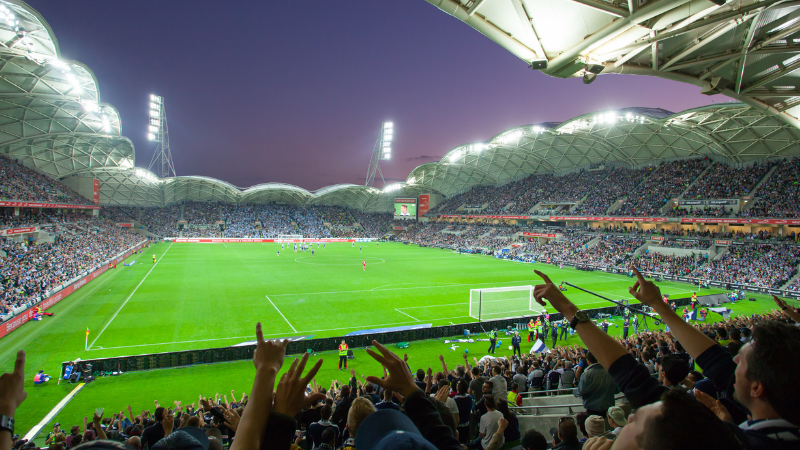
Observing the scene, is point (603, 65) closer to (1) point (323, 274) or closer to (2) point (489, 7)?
(2) point (489, 7)

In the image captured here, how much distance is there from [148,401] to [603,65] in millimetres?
18111

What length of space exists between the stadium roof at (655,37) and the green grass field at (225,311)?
1255cm

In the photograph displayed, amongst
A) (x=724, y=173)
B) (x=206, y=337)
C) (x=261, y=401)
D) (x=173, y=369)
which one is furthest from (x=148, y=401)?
(x=724, y=173)

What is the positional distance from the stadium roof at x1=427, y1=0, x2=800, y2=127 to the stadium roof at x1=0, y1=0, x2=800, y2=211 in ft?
0.28

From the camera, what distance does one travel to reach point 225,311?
23.8m

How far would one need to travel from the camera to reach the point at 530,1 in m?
10.5

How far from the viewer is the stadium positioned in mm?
2393

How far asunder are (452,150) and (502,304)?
44.9 meters

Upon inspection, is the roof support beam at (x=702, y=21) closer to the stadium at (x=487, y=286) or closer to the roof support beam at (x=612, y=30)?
the stadium at (x=487, y=286)

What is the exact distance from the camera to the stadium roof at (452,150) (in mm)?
22578

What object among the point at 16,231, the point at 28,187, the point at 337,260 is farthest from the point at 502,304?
the point at 28,187

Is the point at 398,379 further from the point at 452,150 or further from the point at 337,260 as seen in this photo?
the point at 452,150

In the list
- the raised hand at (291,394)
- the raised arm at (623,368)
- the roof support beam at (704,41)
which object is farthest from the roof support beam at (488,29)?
the raised hand at (291,394)

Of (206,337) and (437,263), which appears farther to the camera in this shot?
(437,263)
